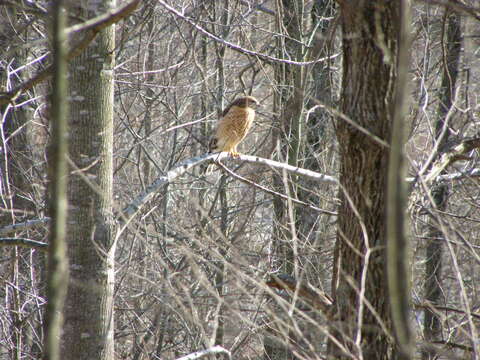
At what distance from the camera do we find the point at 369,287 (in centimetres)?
302

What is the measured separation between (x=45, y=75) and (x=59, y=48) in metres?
1.48

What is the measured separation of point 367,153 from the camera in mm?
3057

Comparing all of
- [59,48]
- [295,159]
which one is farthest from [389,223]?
[295,159]

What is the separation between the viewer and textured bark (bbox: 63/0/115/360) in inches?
159

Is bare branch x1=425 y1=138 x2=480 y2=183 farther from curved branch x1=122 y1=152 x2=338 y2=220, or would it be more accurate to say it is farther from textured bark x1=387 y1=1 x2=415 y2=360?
textured bark x1=387 y1=1 x2=415 y2=360

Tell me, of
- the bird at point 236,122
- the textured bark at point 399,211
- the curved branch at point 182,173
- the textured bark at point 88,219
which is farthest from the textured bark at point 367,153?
the bird at point 236,122

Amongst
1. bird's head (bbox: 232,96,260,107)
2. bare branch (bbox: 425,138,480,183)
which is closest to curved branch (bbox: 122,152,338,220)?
bare branch (bbox: 425,138,480,183)

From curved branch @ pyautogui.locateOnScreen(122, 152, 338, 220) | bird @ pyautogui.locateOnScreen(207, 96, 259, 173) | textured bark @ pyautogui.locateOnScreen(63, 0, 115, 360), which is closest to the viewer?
curved branch @ pyautogui.locateOnScreen(122, 152, 338, 220)

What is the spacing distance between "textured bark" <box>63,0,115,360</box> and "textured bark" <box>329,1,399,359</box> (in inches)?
67.3

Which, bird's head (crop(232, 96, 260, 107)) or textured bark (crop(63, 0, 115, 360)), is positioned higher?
bird's head (crop(232, 96, 260, 107))

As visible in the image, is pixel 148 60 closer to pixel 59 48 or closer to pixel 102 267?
pixel 102 267

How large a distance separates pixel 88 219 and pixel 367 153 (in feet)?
6.54

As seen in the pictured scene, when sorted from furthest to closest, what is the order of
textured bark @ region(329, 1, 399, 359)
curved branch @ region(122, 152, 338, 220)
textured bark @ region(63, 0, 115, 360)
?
textured bark @ region(63, 0, 115, 360), curved branch @ region(122, 152, 338, 220), textured bark @ region(329, 1, 399, 359)

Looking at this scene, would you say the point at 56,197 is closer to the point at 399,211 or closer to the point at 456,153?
the point at 399,211
